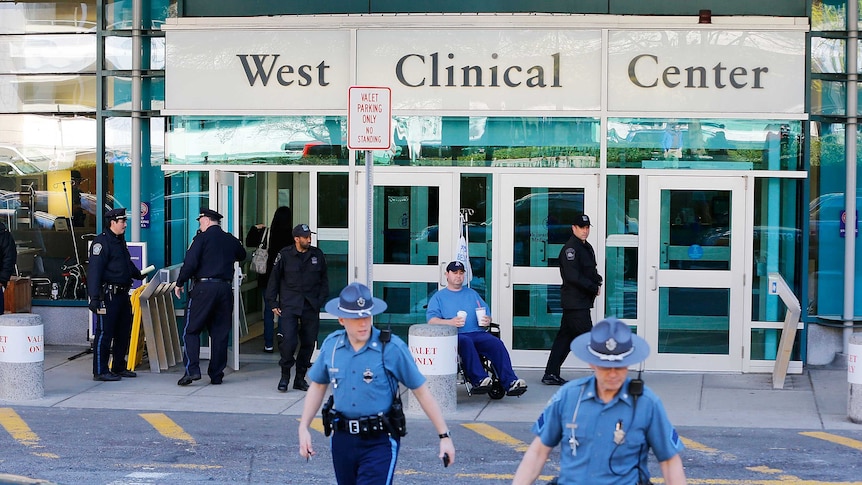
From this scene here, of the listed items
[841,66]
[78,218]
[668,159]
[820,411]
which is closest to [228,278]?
[78,218]

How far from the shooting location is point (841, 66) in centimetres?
1352

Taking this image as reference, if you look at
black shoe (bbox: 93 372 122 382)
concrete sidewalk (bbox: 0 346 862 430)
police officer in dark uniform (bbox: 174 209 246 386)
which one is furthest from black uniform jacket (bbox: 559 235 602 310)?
black shoe (bbox: 93 372 122 382)

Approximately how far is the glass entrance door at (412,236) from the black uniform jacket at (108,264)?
2.71 m

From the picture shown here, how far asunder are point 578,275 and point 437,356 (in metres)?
2.13

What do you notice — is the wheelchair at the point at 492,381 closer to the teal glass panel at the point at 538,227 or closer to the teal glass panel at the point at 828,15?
the teal glass panel at the point at 538,227

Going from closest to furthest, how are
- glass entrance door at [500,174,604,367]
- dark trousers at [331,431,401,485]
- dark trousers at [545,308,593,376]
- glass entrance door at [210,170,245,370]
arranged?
dark trousers at [331,431,401,485]
dark trousers at [545,308,593,376]
glass entrance door at [210,170,245,370]
glass entrance door at [500,174,604,367]

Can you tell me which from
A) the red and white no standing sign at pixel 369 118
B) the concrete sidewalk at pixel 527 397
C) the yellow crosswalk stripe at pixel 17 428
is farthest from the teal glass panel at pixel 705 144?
the yellow crosswalk stripe at pixel 17 428

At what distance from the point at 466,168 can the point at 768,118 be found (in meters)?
3.44

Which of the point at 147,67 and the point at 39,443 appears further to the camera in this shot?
the point at 147,67

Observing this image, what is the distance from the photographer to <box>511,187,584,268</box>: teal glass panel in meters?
13.4

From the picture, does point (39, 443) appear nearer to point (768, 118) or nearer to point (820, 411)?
point (820, 411)

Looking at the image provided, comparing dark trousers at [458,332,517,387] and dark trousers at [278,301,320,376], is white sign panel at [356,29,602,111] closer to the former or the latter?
dark trousers at [278,301,320,376]

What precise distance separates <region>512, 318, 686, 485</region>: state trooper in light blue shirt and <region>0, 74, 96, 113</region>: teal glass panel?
11.1 meters

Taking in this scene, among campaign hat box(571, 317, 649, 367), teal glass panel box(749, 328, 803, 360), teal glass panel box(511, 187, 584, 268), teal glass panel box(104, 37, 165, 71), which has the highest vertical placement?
teal glass panel box(104, 37, 165, 71)
